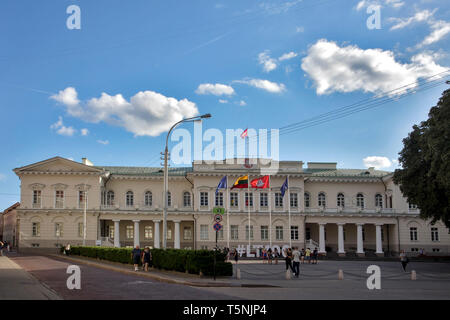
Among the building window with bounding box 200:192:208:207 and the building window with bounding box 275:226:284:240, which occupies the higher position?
the building window with bounding box 200:192:208:207

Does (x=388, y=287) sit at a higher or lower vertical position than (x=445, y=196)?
lower

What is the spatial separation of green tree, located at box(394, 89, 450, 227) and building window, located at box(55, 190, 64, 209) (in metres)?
40.6

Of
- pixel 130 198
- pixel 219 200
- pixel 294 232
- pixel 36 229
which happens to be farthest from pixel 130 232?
pixel 294 232

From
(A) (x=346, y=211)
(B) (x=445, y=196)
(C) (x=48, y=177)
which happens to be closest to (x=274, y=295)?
(B) (x=445, y=196)

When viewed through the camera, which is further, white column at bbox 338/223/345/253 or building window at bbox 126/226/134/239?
building window at bbox 126/226/134/239

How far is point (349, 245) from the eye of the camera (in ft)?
210

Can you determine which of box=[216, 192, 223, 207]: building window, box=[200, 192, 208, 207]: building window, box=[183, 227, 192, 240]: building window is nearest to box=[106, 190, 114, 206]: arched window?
box=[183, 227, 192, 240]: building window

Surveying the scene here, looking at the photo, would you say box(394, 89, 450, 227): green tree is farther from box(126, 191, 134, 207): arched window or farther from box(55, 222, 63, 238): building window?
box(55, 222, 63, 238): building window

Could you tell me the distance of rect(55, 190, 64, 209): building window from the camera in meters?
61.1

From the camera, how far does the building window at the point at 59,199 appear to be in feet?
201

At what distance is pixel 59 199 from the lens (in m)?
61.2
